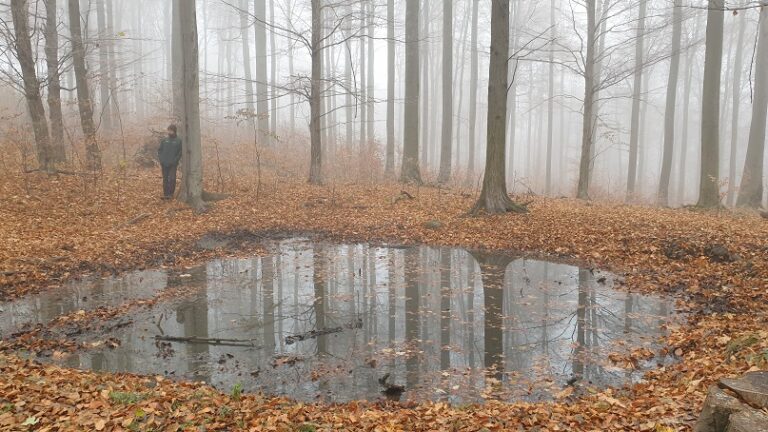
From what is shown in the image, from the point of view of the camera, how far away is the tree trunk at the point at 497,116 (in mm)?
11242

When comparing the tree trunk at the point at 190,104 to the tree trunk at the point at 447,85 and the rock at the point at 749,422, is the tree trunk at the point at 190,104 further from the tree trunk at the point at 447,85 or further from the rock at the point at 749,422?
the rock at the point at 749,422

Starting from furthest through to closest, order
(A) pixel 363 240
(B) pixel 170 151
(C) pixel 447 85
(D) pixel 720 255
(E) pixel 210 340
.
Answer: (C) pixel 447 85, (B) pixel 170 151, (A) pixel 363 240, (D) pixel 720 255, (E) pixel 210 340

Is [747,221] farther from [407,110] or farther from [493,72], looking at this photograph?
[407,110]

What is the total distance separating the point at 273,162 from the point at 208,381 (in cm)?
1621

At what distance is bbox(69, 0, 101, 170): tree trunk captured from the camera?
13.6m

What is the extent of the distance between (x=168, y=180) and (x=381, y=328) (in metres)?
8.85

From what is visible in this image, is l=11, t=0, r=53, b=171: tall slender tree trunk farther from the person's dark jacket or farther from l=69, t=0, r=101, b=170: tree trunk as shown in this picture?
the person's dark jacket

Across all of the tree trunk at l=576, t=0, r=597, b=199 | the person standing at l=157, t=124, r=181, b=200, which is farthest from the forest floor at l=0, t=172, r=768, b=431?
the tree trunk at l=576, t=0, r=597, b=199

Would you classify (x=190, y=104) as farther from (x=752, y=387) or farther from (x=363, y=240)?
(x=752, y=387)

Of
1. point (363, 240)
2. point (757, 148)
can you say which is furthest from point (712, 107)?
point (363, 240)

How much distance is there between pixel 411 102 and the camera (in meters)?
17.6

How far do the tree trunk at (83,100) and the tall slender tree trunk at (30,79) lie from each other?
1.05 meters

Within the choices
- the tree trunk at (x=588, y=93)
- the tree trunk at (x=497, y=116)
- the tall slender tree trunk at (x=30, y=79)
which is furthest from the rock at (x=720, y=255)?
the tall slender tree trunk at (x=30, y=79)

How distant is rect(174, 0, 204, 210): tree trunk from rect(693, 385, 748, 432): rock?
11.2 metres
